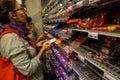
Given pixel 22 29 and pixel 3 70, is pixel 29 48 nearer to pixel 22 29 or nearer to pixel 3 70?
pixel 22 29

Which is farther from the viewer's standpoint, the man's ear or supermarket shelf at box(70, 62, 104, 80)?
the man's ear

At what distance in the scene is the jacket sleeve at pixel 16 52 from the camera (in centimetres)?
165

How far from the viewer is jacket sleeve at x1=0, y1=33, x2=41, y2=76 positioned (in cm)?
165

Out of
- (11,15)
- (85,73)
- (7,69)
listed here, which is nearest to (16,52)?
(7,69)

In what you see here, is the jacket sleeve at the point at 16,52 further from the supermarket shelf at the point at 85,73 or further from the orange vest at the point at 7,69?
the supermarket shelf at the point at 85,73

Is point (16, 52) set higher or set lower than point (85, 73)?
higher

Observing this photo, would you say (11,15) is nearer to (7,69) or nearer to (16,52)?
(16,52)

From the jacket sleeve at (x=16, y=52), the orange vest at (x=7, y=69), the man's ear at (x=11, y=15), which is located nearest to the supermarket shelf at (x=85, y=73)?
the jacket sleeve at (x=16, y=52)

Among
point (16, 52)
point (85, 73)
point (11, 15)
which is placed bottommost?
point (85, 73)

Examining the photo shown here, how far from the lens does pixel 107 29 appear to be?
3.59 ft

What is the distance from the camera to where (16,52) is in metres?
1.66

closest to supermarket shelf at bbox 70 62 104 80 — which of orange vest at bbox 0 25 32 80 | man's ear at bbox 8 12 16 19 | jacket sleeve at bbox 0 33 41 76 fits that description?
jacket sleeve at bbox 0 33 41 76

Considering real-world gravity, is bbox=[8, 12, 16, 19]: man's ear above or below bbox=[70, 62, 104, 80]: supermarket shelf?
above

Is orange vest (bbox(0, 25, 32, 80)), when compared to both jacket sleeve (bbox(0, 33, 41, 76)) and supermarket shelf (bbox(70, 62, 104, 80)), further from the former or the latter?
supermarket shelf (bbox(70, 62, 104, 80))
